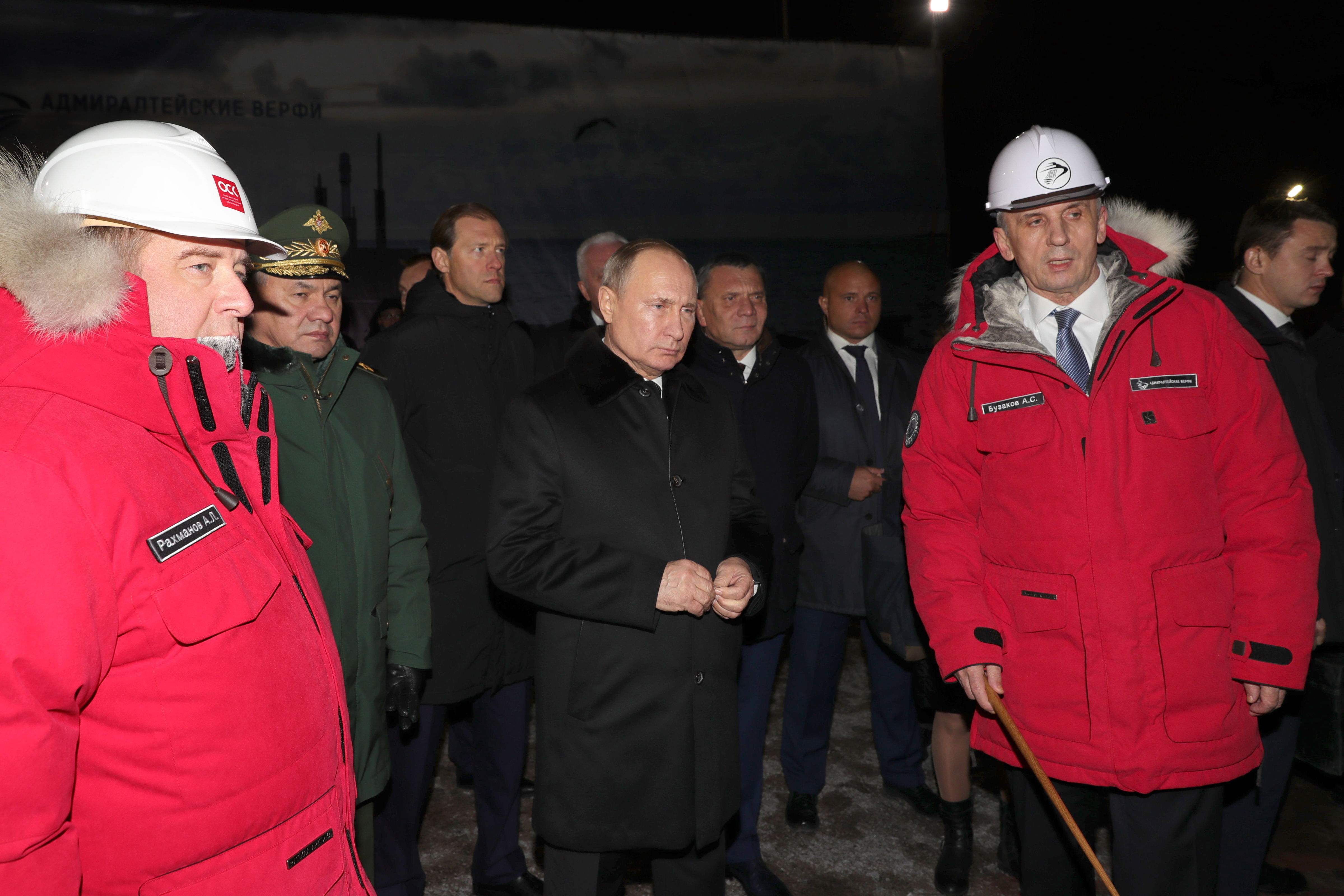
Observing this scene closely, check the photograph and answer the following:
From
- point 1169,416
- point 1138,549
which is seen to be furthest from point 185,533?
point 1169,416

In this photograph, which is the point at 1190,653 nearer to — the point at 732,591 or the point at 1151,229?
the point at 732,591

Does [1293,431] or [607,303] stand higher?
[607,303]

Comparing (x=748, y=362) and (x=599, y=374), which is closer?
(x=599, y=374)

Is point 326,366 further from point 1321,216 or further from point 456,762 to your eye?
point 1321,216

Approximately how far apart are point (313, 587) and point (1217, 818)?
83.2 inches

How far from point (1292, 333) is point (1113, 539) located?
1.65 m

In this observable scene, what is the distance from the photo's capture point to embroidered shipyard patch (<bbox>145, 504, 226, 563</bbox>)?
1.15 metres

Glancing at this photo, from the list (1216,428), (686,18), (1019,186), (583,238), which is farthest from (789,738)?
(686,18)

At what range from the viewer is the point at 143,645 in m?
1.12

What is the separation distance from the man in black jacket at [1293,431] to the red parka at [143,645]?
2.70 m

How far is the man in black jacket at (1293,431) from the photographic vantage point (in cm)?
266

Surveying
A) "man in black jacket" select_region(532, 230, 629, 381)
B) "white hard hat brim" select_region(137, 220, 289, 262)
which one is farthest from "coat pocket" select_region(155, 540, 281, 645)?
"man in black jacket" select_region(532, 230, 629, 381)

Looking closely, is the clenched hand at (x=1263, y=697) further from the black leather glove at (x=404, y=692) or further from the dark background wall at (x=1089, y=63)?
the dark background wall at (x=1089, y=63)

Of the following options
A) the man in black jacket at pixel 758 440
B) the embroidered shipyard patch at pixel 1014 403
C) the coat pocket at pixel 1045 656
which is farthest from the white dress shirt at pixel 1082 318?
the man in black jacket at pixel 758 440
